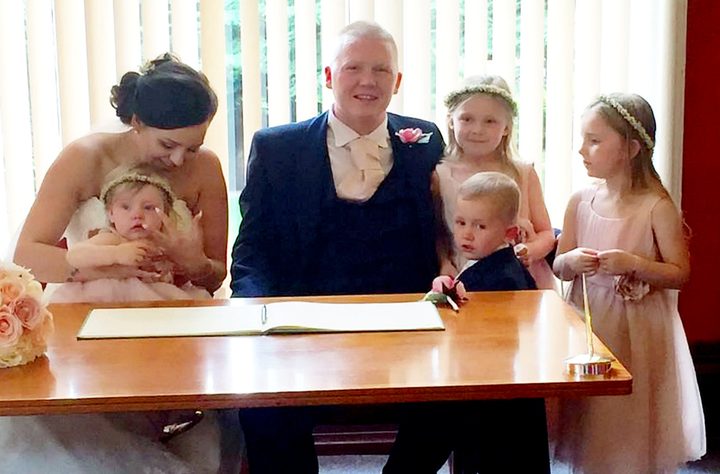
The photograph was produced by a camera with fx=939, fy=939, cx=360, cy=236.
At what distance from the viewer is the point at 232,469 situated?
2.16 meters

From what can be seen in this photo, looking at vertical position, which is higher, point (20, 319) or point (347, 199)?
point (347, 199)

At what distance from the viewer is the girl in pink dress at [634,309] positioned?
2.37 meters

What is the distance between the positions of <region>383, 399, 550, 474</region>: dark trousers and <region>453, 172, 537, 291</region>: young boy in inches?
12.5

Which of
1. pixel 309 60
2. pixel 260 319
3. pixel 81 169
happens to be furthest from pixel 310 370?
pixel 309 60

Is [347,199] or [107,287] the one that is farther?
[347,199]

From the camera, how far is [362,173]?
2.55m

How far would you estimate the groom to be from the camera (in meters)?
2.50

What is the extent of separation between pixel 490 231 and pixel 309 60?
3.21 feet

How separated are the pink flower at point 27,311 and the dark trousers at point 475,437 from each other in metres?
0.88

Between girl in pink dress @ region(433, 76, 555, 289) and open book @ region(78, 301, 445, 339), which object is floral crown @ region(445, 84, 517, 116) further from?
open book @ region(78, 301, 445, 339)

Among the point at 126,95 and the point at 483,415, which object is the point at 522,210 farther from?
the point at 126,95

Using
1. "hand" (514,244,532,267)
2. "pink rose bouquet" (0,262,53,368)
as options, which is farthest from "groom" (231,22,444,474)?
"pink rose bouquet" (0,262,53,368)

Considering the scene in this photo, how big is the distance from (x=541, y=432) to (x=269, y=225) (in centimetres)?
95

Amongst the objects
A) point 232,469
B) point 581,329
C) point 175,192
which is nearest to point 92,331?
point 232,469
